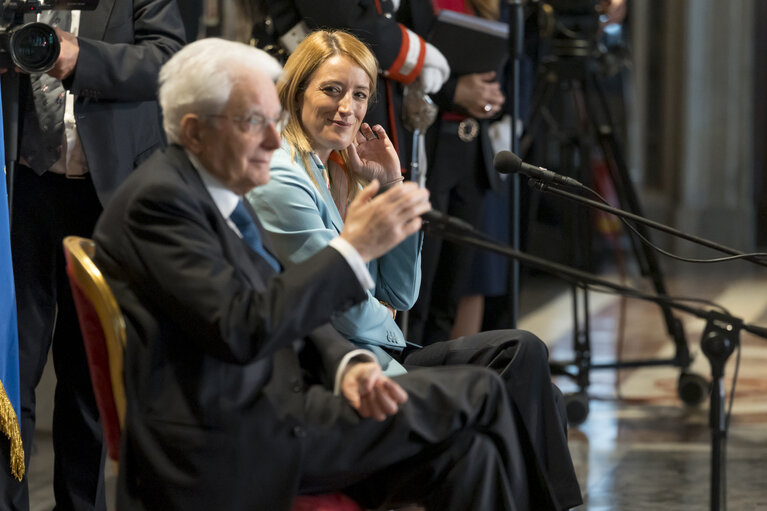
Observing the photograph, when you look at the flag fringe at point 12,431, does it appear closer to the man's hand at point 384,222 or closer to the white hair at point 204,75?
the white hair at point 204,75

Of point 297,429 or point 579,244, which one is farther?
point 579,244

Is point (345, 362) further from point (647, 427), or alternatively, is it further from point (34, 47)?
point (647, 427)

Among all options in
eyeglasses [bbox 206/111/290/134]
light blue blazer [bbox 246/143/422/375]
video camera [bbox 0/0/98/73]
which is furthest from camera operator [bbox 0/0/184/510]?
eyeglasses [bbox 206/111/290/134]

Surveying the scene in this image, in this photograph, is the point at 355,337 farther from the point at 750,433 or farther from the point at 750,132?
the point at 750,132

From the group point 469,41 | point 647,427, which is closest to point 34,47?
point 469,41

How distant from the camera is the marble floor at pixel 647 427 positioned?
3.25 m

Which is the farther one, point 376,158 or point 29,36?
point 376,158

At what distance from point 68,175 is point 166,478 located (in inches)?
43.0

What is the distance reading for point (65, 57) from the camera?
2.58 metres

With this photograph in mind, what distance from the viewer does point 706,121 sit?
771 centimetres

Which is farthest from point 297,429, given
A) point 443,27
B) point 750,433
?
point 750,433

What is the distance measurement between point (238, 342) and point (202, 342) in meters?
0.06

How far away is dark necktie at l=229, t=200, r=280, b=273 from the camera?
1.96 m

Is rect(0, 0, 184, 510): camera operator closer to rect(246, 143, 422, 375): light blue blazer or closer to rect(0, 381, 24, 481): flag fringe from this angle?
rect(0, 381, 24, 481): flag fringe
